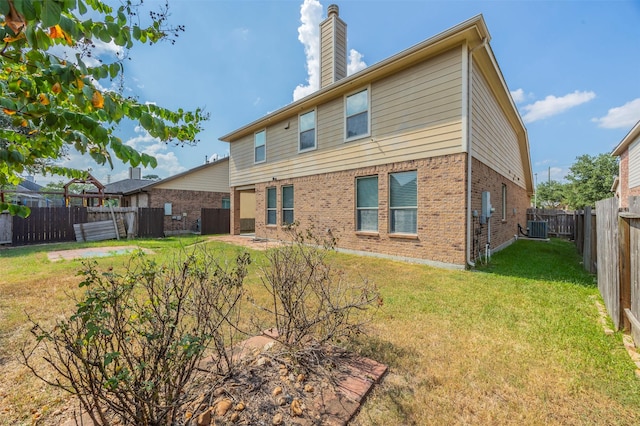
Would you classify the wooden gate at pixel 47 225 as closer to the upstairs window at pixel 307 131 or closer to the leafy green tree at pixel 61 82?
the upstairs window at pixel 307 131

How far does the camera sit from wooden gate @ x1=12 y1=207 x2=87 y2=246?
1177cm

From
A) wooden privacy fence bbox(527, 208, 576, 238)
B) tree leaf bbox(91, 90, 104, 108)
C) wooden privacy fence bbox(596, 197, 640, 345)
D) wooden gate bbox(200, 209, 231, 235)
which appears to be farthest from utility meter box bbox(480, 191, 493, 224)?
wooden gate bbox(200, 209, 231, 235)

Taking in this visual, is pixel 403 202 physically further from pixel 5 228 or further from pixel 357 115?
pixel 5 228

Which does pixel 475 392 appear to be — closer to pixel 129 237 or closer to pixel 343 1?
pixel 343 1

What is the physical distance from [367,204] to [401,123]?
100 inches

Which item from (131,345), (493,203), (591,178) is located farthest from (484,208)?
(591,178)

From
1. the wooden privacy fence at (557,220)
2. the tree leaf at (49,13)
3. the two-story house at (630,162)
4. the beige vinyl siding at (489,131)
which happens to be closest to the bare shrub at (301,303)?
the tree leaf at (49,13)

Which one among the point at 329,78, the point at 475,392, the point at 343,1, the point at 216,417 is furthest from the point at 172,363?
the point at 343,1

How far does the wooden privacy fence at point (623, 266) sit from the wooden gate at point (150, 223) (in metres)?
17.1

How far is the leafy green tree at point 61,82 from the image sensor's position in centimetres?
135

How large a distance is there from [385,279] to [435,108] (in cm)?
454

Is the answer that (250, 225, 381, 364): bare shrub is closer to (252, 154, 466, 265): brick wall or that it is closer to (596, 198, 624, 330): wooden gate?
(252, 154, 466, 265): brick wall

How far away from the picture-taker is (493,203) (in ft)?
29.3

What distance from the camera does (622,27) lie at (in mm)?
7375
